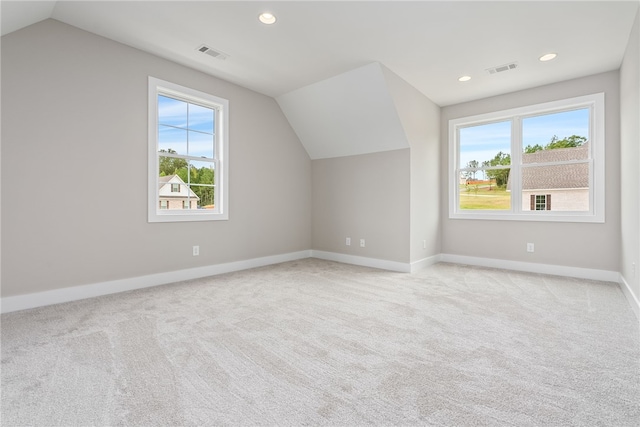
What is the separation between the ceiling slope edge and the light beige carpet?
7.80ft

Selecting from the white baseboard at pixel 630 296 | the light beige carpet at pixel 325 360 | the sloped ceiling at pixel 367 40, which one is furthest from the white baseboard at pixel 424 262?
the white baseboard at pixel 630 296

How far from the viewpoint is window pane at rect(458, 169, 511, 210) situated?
4656 mm

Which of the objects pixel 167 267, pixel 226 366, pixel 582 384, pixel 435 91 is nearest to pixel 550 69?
pixel 435 91

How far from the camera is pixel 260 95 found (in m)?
4.73

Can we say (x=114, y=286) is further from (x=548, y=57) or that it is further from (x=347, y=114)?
(x=548, y=57)

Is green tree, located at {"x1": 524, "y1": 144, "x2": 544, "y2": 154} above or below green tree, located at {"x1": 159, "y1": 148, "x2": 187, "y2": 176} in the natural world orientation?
above

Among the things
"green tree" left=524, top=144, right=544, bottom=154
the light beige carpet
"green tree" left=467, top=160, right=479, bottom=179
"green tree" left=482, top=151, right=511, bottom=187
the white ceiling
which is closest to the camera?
the light beige carpet

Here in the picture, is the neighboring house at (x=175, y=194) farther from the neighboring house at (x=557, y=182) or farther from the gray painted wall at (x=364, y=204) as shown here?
the neighboring house at (x=557, y=182)

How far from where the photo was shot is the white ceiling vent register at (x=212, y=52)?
3.31 m

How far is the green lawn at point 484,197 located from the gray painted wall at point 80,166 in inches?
155

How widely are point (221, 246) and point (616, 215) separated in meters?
5.16

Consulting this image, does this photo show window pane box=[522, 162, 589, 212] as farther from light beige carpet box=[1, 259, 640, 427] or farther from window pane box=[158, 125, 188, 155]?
window pane box=[158, 125, 188, 155]

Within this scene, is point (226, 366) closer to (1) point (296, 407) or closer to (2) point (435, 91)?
(1) point (296, 407)

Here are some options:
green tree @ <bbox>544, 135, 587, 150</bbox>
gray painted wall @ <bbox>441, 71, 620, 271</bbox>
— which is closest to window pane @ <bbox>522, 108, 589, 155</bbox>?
green tree @ <bbox>544, 135, 587, 150</bbox>
